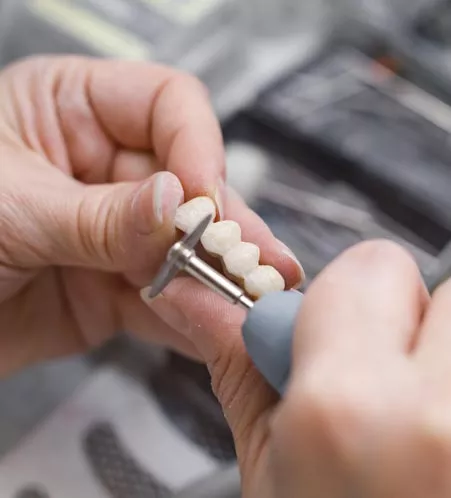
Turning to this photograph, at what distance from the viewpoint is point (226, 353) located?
0.43 meters

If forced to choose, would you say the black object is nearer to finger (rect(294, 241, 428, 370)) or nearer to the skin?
the skin

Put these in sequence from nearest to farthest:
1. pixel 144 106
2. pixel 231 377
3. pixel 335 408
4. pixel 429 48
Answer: pixel 335 408
pixel 231 377
pixel 144 106
pixel 429 48

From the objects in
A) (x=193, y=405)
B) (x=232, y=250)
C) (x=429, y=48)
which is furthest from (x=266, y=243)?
(x=429, y=48)

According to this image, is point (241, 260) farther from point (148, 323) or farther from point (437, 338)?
point (148, 323)

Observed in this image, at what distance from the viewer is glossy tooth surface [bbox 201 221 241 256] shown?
474 mm

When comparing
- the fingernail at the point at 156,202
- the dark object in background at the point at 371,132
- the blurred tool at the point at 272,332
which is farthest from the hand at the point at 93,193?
the dark object in background at the point at 371,132

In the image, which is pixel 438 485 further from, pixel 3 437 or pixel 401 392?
pixel 3 437

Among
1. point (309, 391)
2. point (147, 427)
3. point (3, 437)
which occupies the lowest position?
point (3, 437)

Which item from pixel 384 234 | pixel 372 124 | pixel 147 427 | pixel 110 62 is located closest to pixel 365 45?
pixel 372 124

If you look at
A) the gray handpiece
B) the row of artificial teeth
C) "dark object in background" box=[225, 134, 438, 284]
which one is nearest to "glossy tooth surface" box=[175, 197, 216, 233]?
the row of artificial teeth

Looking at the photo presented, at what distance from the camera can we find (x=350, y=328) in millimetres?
327

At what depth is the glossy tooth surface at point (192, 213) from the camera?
0.48 m

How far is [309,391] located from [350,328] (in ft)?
0.12

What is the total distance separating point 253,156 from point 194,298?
1.41 feet
